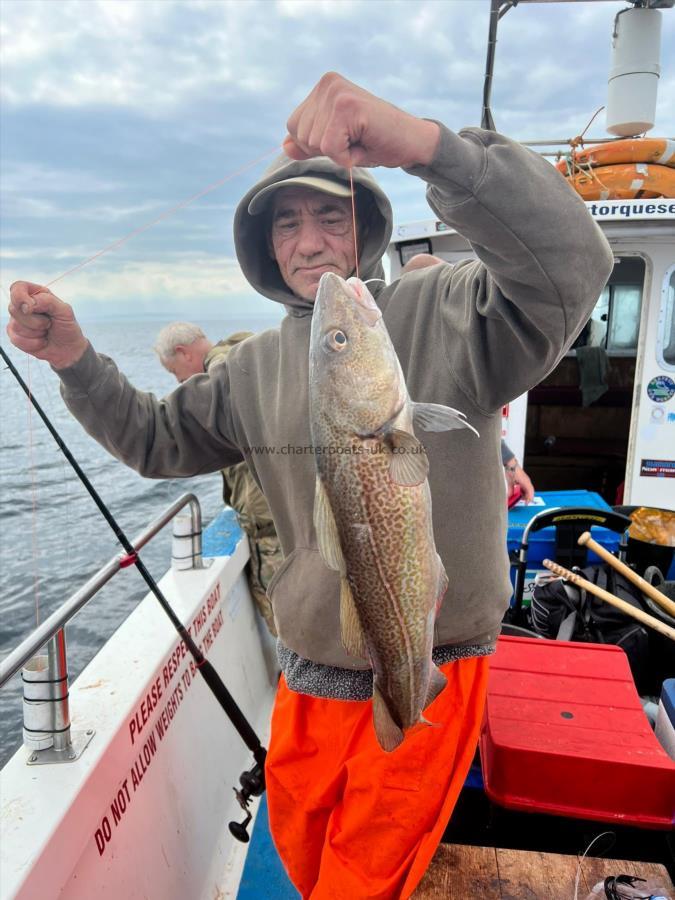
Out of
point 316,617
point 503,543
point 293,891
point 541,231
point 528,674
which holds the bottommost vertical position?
point 293,891

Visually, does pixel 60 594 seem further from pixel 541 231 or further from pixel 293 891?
pixel 541 231

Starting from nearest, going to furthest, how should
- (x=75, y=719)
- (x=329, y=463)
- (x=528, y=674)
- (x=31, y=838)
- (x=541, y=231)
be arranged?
(x=541, y=231), (x=329, y=463), (x=31, y=838), (x=75, y=719), (x=528, y=674)

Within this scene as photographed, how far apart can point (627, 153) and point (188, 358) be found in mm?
4605

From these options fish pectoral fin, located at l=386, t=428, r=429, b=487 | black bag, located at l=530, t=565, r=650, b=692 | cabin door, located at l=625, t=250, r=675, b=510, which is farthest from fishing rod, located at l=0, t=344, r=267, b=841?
cabin door, located at l=625, t=250, r=675, b=510

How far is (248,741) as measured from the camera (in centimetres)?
318

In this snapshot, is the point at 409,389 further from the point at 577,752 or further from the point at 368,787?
the point at 577,752

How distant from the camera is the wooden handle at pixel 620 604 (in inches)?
145

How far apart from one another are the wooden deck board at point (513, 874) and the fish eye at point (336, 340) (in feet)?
6.84

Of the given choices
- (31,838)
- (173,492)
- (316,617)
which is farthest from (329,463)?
(173,492)

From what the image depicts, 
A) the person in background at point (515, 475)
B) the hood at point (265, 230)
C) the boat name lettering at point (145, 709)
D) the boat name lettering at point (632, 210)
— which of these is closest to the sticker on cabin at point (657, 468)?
the person in background at point (515, 475)

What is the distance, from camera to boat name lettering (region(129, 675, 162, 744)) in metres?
2.61

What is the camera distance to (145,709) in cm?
274

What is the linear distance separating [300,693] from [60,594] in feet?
26.1

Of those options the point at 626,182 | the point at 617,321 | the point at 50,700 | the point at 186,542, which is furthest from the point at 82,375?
the point at 617,321
